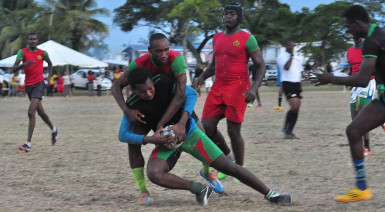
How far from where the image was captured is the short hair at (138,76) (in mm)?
4676

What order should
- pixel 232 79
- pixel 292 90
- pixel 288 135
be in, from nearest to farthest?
pixel 232 79, pixel 288 135, pixel 292 90


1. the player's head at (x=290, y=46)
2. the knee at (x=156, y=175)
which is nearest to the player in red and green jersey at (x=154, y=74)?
the knee at (x=156, y=175)

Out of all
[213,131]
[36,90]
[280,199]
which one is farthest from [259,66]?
[36,90]

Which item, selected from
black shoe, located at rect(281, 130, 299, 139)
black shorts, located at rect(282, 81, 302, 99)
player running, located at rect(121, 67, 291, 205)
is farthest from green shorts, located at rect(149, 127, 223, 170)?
black shorts, located at rect(282, 81, 302, 99)

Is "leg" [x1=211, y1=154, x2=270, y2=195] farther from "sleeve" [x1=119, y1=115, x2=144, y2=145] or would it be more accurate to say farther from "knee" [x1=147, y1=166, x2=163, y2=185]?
"sleeve" [x1=119, y1=115, x2=144, y2=145]

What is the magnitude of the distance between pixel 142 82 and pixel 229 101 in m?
1.73

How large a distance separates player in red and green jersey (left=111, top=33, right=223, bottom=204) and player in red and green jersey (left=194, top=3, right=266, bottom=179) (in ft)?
4.23

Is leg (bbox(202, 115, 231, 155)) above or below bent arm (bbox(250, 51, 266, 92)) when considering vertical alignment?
below

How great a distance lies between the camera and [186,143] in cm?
491

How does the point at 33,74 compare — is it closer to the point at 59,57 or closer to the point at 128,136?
the point at 128,136

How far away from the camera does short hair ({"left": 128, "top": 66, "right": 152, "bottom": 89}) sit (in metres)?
4.68

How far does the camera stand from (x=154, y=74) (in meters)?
5.09

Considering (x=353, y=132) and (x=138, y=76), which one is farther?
(x=353, y=132)

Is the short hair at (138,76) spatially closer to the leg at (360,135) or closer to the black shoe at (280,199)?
the black shoe at (280,199)
